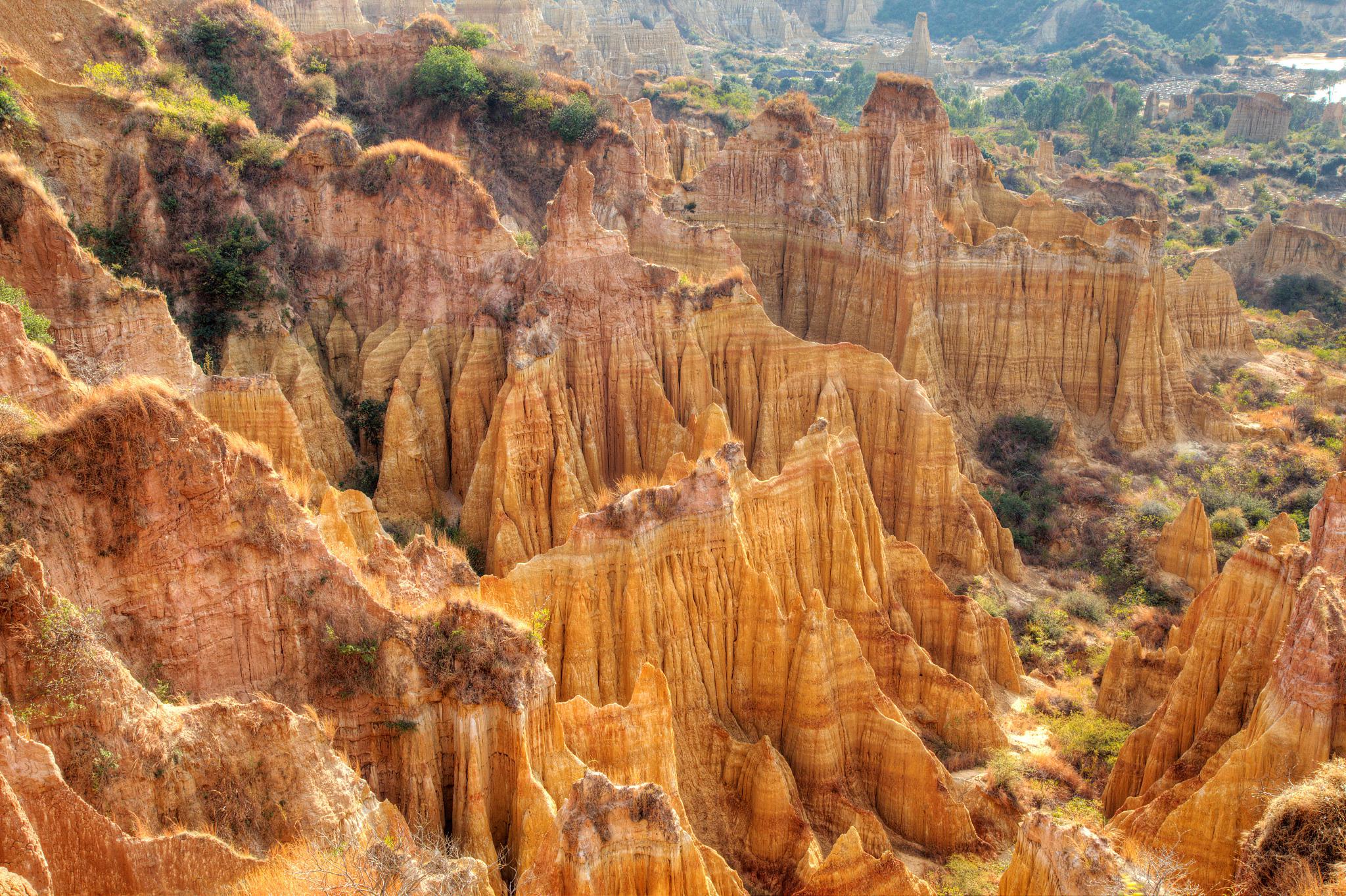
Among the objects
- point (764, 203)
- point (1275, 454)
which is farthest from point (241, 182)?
point (1275, 454)

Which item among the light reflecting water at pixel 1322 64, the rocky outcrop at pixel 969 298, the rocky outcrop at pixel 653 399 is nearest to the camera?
the rocky outcrop at pixel 653 399

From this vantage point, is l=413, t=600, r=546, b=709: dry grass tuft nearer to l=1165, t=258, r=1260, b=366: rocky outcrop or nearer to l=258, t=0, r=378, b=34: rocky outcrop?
l=1165, t=258, r=1260, b=366: rocky outcrop

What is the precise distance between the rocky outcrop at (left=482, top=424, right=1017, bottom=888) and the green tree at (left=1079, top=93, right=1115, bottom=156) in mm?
81521

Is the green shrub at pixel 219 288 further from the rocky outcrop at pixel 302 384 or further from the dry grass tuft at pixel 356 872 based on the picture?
the dry grass tuft at pixel 356 872

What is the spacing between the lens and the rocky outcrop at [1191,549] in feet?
103

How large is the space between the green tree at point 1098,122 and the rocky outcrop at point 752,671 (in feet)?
267

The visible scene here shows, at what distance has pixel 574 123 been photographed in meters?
43.0

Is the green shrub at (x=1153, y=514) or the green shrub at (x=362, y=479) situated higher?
the green shrub at (x=362, y=479)

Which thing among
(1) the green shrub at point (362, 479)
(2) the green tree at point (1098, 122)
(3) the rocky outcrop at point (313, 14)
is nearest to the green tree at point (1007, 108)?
(2) the green tree at point (1098, 122)

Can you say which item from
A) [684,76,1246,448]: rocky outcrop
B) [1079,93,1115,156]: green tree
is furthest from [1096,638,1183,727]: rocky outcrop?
[1079,93,1115,156]: green tree

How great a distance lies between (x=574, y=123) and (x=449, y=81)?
4955 millimetres

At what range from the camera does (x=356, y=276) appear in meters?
30.5

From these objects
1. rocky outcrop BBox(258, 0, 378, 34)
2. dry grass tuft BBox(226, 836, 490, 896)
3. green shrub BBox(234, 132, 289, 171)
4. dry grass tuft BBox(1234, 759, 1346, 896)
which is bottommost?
dry grass tuft BBox(1234, 759, 1346, 896)

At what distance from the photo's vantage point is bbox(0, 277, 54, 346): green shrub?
64.5 ft
